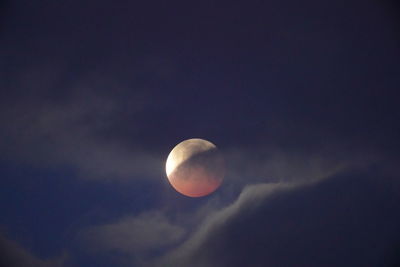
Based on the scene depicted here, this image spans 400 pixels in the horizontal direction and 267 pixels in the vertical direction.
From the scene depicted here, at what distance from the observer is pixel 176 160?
35156 millimetres

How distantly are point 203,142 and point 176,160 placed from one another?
4898 mm

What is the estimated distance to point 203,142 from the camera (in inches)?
1492

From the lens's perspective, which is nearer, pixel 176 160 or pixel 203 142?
pixel 176 160

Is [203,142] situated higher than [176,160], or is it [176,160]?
[203,142]
